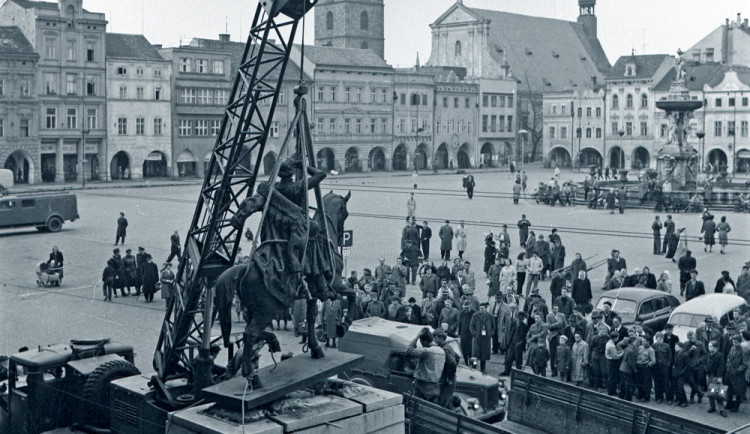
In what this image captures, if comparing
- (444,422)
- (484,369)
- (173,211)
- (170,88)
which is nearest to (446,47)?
(170,88)

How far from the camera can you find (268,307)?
10141 mm

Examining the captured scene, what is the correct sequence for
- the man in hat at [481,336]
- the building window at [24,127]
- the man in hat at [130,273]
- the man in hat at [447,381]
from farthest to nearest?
the building window at [24,127]
the man in hat at [130,273]
the man in hat at [481,336]
the man in hat at [447,381]

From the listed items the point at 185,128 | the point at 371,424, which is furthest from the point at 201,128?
the point at 371,424

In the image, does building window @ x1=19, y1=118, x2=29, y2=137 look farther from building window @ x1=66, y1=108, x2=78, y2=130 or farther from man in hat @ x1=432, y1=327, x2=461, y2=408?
man in hat @ x1=432, y1=327, x2=461, y2=408

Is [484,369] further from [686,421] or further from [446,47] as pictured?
[446,47]

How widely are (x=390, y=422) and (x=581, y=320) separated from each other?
8389 millimetres

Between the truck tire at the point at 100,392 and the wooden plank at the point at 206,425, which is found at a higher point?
the wooden plank at the point at 206,425

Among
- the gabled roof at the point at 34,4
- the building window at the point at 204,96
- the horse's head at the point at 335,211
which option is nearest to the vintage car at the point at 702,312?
the horse's head at the point at 335,211

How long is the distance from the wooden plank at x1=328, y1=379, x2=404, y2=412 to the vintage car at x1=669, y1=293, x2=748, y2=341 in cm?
961

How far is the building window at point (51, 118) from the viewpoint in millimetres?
69188

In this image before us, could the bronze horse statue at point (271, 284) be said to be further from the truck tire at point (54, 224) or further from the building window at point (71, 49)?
the building window at point (71, 49)

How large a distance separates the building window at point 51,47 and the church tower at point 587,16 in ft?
255

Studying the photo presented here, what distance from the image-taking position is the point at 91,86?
71.3 m

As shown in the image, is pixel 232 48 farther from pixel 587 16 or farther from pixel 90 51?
pixel 587 16
